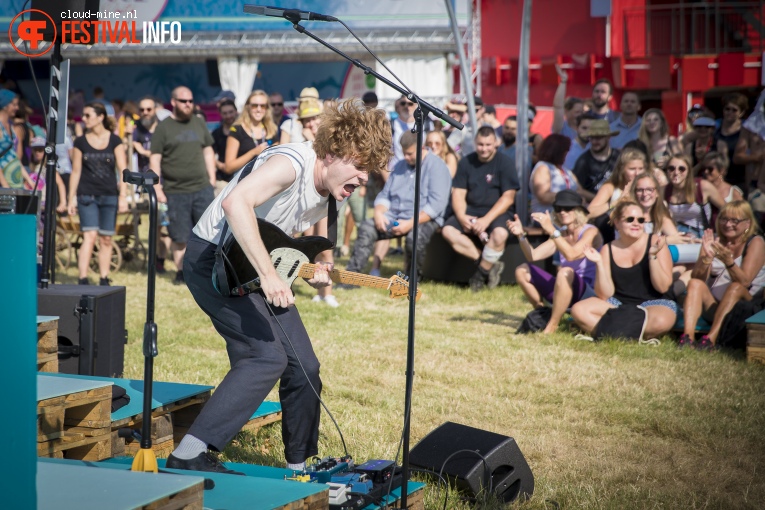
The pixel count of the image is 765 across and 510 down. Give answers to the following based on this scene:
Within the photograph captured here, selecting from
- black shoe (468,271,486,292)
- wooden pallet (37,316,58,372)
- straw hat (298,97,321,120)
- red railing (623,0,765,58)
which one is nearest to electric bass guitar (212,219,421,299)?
wooden pallet (37,316,58,372)

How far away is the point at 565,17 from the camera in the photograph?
20.1 m

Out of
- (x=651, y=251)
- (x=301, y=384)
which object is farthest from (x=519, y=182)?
(x=301, y=384)

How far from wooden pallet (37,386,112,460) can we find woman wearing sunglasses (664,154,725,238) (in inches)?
241

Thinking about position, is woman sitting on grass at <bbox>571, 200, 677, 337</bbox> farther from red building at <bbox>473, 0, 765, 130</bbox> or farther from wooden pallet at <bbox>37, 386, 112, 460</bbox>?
red building at <bbox>473, 0, 765, 130</bbox>

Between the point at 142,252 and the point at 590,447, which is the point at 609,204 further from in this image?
the point at 142,252

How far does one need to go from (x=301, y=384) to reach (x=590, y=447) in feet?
6.19

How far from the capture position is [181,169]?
945cm

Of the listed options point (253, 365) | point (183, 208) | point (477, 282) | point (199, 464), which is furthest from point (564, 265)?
point (199, 464)

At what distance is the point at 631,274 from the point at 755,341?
1145mm

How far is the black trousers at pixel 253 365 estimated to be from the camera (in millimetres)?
3490

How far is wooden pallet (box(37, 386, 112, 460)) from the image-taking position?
12.6ft

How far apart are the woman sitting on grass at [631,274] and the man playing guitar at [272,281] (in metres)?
3.94

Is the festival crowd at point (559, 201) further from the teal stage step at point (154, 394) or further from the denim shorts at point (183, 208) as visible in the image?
the teal stage step at point (154, 394)

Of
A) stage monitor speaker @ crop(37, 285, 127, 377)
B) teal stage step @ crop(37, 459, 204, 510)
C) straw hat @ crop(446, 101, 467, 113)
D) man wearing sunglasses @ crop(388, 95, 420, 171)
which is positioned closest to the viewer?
teal stage step @ crop(37, 459, 204, 510)
